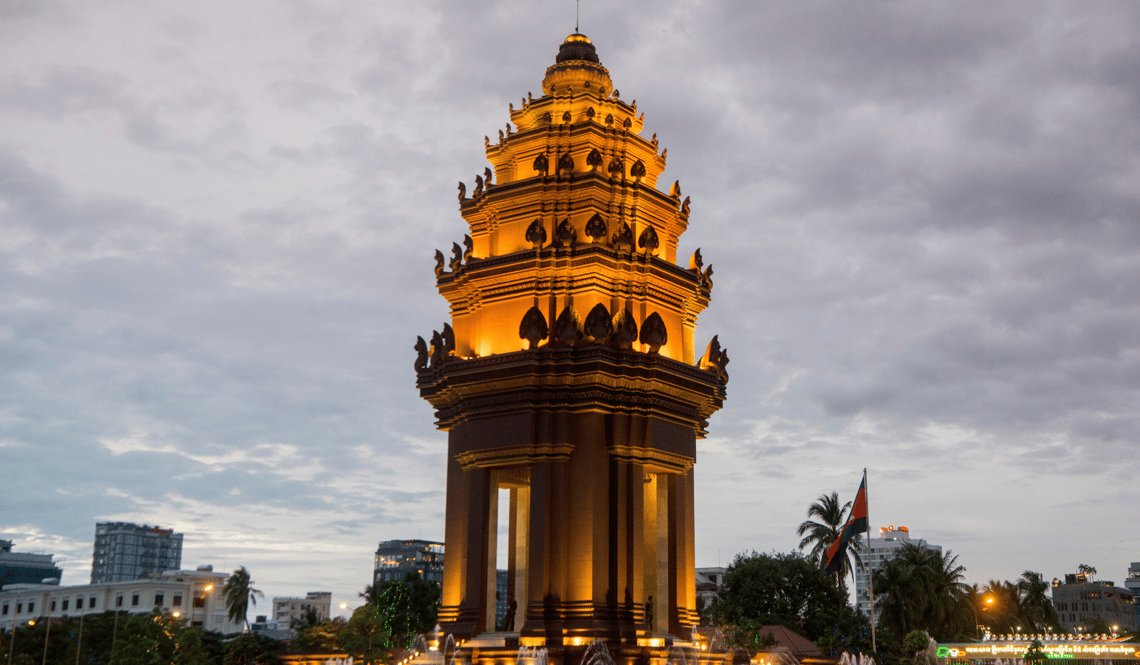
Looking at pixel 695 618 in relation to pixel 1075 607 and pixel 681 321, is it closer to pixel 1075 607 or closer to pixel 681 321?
pixel 681 321

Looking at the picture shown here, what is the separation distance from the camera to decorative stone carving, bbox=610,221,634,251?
122ft

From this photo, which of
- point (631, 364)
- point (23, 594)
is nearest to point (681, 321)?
point (631, 364)

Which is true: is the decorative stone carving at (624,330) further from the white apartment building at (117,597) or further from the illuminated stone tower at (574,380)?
the white apartment building at (117,597)

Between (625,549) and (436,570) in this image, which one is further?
(436,570)

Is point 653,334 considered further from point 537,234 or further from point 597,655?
point 597,655

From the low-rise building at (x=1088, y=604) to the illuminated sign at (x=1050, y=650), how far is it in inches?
4564

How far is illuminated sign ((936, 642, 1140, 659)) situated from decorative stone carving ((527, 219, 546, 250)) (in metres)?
39.2

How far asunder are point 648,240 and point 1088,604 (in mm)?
159339

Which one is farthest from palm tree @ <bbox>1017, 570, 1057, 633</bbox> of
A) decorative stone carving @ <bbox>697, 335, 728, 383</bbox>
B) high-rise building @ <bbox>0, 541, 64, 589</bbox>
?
high-rise building @ <bbox>0, 541, 64, 589</bbox>

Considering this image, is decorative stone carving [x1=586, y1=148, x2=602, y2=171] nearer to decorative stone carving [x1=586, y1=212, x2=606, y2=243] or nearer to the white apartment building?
decorative stone carving [x1=586, y1=212, x2=606, y2=243]

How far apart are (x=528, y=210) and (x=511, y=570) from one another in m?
12.7

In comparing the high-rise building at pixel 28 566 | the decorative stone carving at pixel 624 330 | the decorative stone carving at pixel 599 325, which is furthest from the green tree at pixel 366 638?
the high-rise building at pixel 28 566

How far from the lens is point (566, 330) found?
35562 mm

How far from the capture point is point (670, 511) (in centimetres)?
3716
